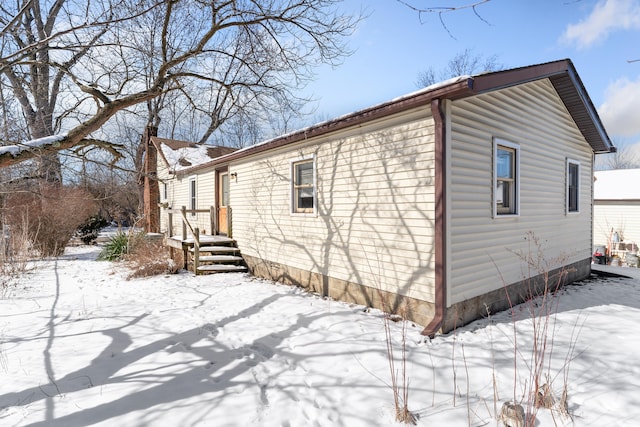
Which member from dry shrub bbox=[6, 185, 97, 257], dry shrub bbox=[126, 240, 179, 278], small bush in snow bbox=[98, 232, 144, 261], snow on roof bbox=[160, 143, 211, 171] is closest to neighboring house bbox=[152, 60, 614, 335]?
dry shrub bbox=[126, 240, 179, 278]

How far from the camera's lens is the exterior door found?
1117 centimetres

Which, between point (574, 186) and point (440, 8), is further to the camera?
point (574, 186)

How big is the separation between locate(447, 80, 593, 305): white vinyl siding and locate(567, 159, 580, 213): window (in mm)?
170

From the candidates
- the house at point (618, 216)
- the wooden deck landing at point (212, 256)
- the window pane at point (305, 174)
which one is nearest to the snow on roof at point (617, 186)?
the house at point (618, 216)

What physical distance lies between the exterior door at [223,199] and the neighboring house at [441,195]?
8.89 feet

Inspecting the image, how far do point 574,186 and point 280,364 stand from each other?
27.5 ft

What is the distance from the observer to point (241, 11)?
6926mm

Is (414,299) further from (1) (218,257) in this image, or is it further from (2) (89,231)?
(2) (89,231)

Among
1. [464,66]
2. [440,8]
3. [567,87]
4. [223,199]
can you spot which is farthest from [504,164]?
[464,66]

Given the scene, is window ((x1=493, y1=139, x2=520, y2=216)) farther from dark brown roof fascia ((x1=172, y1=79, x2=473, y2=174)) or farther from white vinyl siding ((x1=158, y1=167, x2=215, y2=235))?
white vinyl siding ((x1=158, y1=167, x2=215, y2=235))

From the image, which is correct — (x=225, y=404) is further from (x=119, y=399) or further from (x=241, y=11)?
(x=241, y=11)

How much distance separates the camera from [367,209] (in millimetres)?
5883

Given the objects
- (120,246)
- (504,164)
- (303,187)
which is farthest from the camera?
(120,246)

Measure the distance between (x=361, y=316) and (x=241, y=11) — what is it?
6.32 m
